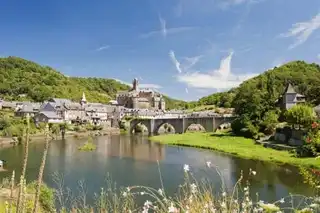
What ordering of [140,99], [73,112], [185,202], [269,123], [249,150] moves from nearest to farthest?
[185,202], [249,150], [269,123], [73,112], [140,99]

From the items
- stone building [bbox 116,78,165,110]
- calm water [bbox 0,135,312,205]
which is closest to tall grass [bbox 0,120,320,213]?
calm water [bbox 0,135,312,205]

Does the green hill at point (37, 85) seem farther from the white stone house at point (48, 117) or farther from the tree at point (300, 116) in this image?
the tree at point (300, 116)

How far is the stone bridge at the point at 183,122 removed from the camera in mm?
67750

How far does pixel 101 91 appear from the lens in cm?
16225

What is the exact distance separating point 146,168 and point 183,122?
42.1m

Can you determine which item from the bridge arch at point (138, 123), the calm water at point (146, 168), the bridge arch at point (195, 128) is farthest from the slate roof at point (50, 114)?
the bridge arch at point (195, 128)

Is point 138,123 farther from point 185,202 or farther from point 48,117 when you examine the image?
point 185,202

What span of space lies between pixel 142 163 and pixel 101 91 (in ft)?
432

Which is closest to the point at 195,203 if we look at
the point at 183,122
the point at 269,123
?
the point at 269,123

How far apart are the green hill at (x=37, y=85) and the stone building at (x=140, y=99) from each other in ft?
48.2

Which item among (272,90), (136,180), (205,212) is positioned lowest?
(136,180)

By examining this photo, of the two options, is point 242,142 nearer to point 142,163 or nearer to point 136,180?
point 142,163

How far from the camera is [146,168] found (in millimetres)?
30844

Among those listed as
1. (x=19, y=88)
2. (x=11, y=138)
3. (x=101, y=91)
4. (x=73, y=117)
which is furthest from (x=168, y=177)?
(x=101, y=91)
